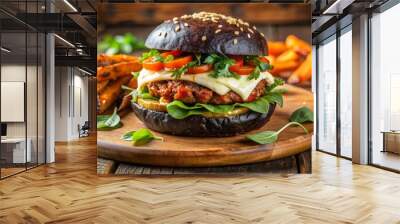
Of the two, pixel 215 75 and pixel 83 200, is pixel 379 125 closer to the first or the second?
pixel 215 75

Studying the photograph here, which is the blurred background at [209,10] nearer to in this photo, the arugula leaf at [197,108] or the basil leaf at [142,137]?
the arugula leaf at [197,108]

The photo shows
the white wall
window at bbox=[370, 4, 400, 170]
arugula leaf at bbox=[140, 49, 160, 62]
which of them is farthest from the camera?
the white wall

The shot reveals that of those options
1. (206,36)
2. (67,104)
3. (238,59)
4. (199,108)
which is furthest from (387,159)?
(67,104)

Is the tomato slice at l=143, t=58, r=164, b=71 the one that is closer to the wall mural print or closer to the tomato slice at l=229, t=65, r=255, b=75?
the wall mural print

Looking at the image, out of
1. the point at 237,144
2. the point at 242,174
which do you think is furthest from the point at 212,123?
the point at 242,174

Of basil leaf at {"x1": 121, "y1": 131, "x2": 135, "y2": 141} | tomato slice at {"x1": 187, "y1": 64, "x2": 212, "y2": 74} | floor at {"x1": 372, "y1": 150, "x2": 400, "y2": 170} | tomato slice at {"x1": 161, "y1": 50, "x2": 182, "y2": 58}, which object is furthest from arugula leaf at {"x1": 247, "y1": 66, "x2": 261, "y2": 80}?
floor at {"x1": 372, "y1": 150, "x2": 400, "y2": 170}

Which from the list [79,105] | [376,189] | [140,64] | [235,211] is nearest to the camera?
[235,211]
